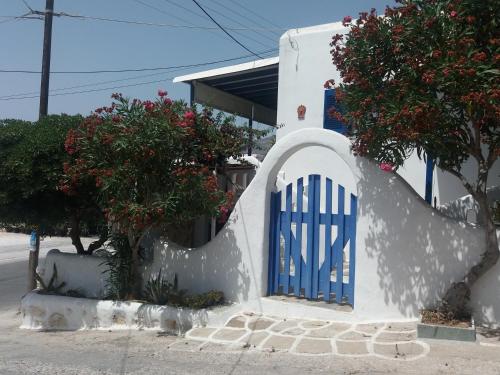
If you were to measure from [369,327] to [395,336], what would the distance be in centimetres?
42

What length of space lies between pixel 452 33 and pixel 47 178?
20.2ft

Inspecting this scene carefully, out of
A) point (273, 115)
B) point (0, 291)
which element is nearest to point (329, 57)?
point (273, 115)

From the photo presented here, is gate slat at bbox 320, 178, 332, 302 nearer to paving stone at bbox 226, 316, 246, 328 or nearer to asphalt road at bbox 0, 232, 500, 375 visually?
paving stone at bbox 226, 316, 246, 328

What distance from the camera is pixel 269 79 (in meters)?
14.3

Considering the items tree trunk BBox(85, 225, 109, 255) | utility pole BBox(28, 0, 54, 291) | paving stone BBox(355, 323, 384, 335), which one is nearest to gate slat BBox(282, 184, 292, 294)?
paving stone BBox(355, 323, 384, 335)

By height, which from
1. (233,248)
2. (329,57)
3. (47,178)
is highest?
(329,57)

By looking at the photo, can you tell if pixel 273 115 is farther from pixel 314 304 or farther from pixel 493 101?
pixel 493 101

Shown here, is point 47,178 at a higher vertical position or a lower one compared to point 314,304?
higher

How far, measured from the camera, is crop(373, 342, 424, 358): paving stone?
5480mm

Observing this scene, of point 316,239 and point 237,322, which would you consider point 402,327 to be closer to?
point 316,239

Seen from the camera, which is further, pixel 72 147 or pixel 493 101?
pixel 72 147

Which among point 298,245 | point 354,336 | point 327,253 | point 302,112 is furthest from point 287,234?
point 302,112

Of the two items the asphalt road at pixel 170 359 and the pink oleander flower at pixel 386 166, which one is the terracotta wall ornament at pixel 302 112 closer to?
the pink oleander flower at pixel 386 166

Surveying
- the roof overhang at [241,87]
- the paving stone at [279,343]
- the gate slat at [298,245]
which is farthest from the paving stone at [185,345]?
the roof overhang at [241,87]
